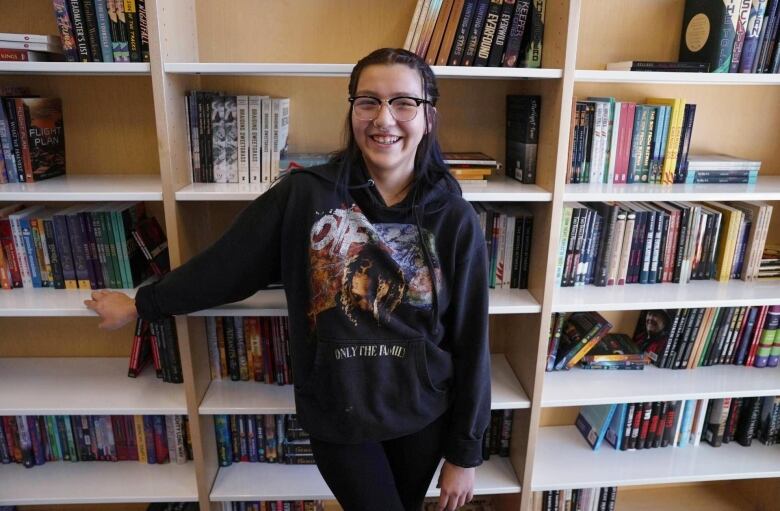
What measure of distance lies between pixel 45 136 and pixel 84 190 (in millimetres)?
270

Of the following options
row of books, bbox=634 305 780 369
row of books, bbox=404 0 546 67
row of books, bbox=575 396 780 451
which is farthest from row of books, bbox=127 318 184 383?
row of books, bbox=634 305 780 369

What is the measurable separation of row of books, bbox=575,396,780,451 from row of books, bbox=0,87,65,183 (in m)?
1.83

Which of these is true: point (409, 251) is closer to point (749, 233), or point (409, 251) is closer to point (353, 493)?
point (353, 493)

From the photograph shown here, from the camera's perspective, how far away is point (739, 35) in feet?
4.82

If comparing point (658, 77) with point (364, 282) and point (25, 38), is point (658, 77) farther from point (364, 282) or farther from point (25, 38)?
point (25, 38)

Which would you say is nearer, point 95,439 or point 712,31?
point 712,31

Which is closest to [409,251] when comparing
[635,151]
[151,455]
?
[635,151]

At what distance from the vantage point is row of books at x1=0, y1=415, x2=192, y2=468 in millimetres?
1693

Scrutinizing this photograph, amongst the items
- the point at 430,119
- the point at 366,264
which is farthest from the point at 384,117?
the point at 366,264

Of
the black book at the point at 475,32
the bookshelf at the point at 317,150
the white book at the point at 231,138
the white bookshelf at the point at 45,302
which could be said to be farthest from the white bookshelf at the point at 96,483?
the black book at the point at 475,32

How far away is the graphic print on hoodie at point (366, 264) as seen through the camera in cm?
117

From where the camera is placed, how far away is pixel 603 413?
1.84m

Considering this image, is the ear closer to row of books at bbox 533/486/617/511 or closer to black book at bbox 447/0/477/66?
black book at bbox 447/0/477/66

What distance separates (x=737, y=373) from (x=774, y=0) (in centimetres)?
111
